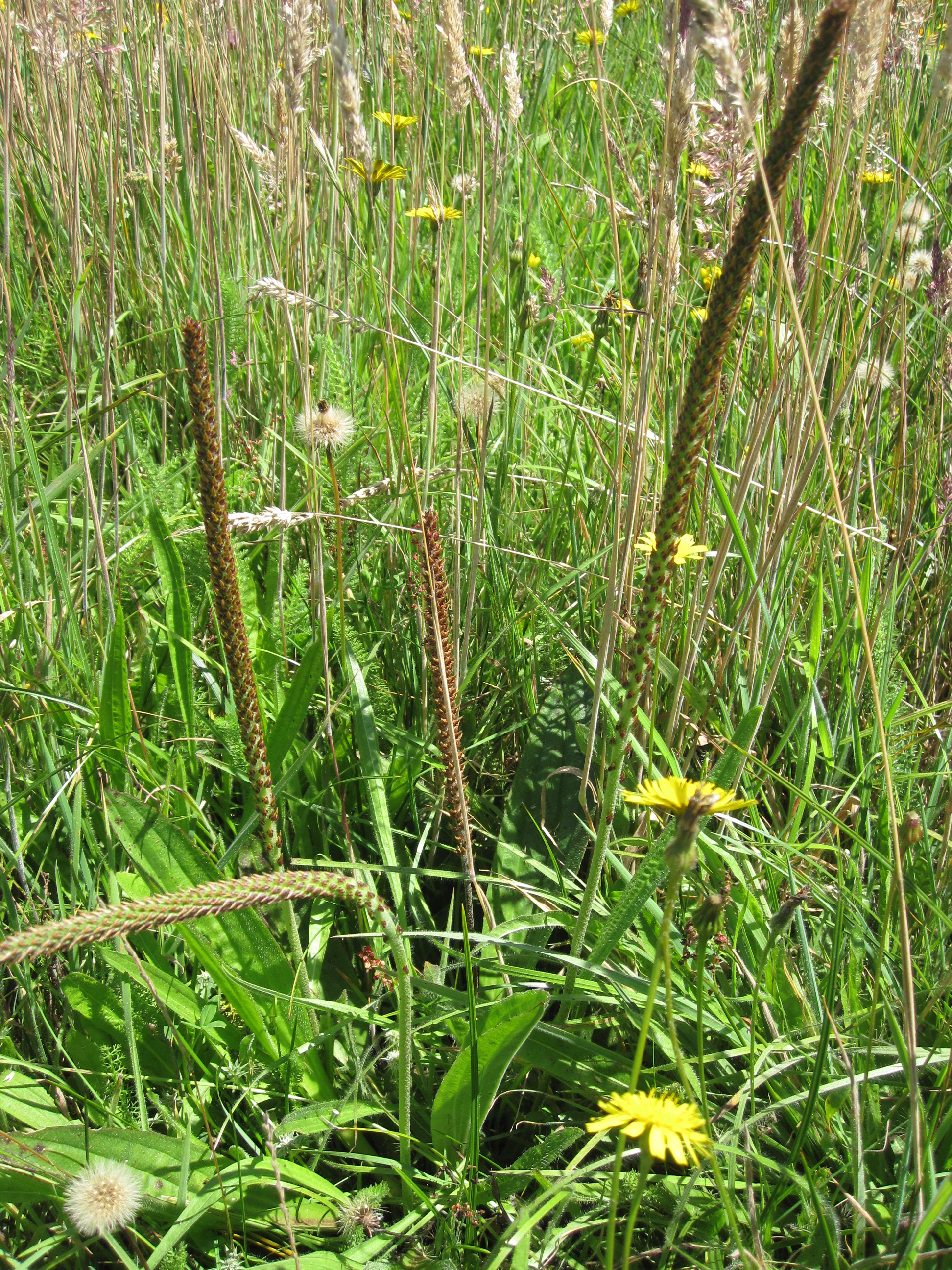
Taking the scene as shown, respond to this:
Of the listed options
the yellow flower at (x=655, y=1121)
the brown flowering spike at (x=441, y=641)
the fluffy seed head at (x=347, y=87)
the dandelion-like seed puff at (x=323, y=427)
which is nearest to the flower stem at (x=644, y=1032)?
the yellow flower at (x=655, y=1121)

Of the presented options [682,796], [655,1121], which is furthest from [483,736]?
[655,1121]

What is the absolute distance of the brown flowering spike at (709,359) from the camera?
604mm

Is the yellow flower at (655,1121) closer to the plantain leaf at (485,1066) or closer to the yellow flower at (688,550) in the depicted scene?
the plantain leaf at (485,1066)

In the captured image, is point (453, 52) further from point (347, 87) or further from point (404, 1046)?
point (404, 1046)

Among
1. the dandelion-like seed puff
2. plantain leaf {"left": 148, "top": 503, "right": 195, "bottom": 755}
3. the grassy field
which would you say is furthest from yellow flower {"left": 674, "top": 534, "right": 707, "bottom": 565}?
plantain leaf {"left": 148, "top": 503, "right": 195, "bottom": 755}

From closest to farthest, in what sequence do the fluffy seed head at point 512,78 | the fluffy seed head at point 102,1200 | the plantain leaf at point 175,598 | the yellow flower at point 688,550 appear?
the fluffy seed head at point 102,1200
the yellow flower at point 688,550
the fluffy seed head at point 512,78
the plantain leaf at point 175,598

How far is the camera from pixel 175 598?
1335mm

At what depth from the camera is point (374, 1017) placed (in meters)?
0.99

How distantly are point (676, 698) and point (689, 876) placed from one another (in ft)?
0.75

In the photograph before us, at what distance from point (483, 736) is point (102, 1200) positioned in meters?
0.84

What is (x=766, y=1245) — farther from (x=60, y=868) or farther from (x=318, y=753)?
(x=60, y=868)

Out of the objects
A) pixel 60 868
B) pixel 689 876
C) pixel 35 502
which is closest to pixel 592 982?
pixel 689 876

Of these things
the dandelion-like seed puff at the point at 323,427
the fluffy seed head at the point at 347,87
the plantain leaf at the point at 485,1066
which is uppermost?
the fluffy seed head at the point at 347,87

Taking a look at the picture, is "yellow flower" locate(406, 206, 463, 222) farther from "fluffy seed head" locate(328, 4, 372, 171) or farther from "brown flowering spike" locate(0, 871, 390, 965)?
"brown flowering spike" locate(0, 871, 390, 965)
